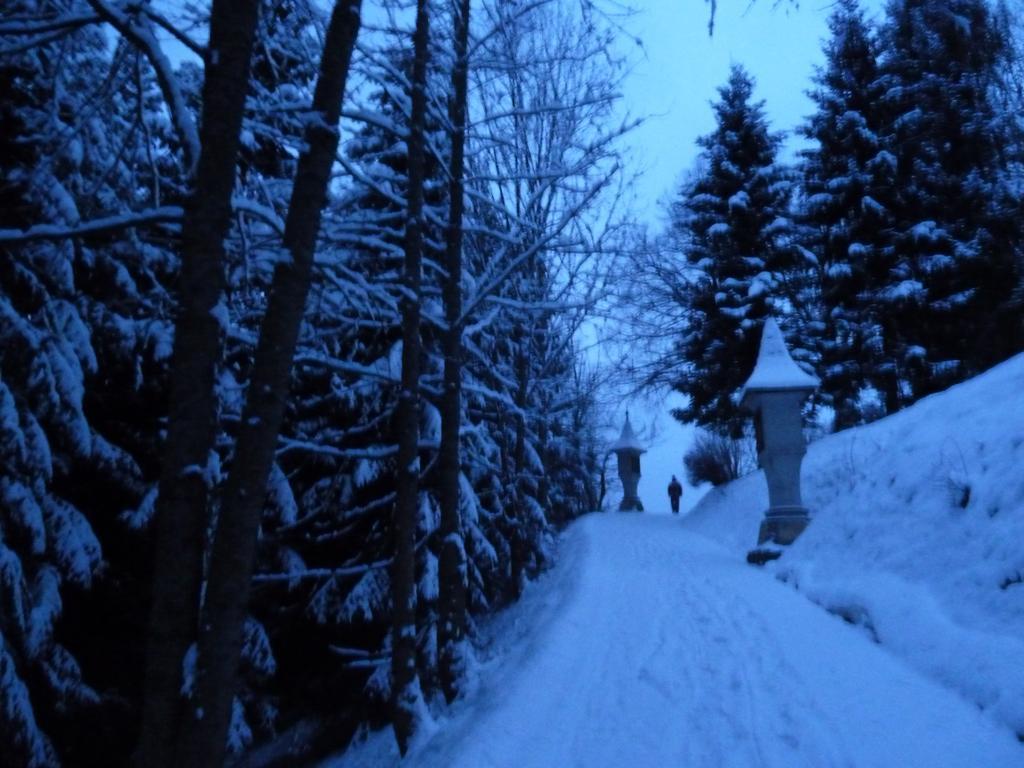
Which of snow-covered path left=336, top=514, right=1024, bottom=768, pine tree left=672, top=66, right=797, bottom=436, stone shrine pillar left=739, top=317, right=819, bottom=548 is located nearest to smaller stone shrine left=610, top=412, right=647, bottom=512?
pine tree left=672, top=66, right=797, bottom=436

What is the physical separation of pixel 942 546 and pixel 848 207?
15.8 meters

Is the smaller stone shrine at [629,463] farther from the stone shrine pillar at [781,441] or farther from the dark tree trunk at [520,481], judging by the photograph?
the stone shrine pillar at [781,441]

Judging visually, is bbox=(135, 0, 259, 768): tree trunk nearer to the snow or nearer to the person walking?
the snow

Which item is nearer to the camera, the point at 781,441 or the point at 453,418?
the point at 453,418

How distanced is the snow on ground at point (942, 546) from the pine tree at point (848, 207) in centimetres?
913

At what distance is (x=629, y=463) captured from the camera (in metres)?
30.8

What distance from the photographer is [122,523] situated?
24.8ft

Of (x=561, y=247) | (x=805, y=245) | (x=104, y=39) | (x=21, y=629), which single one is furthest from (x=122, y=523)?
(x=805, y=245)

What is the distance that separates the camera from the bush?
22.9 m

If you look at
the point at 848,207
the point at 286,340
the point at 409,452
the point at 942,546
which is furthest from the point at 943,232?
the point at 286,340

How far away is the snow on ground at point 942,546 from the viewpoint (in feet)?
13.4

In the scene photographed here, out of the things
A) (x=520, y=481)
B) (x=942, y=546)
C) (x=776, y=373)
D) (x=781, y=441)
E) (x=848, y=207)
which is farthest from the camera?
(x=848, y=207)

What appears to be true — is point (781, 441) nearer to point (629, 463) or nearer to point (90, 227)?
point (90, 227)

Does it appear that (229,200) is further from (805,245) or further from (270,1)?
(805,245)
